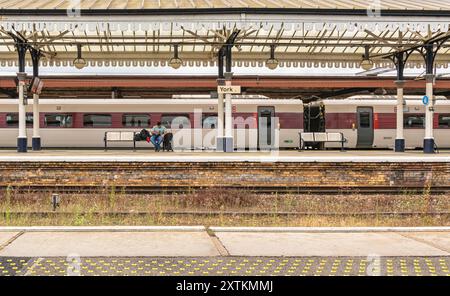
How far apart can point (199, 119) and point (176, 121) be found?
3.33 feet

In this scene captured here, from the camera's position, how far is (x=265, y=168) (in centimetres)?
1371

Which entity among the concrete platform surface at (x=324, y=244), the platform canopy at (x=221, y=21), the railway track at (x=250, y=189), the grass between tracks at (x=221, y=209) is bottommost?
the grass between tracks at (x=221, y=209)

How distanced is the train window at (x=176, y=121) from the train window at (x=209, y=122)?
0.69 metres

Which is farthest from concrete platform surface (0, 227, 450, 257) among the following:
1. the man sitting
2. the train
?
the train

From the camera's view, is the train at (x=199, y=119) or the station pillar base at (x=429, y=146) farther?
the train at (x=199, y=119)

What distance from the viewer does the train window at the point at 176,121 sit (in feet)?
73.8

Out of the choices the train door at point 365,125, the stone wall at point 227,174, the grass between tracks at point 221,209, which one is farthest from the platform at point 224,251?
the train door at point 365,125

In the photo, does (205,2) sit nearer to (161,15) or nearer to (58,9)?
(161,15)

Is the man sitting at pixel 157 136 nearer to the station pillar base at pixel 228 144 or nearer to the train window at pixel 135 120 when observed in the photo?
the train window at pixel 135 120

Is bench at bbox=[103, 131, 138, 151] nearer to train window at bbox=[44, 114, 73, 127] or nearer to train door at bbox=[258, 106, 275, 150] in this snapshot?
train window at bbox=[44, 114, 73, 127]

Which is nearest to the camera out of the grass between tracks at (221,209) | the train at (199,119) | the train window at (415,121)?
the grass between tracks at (221,209)

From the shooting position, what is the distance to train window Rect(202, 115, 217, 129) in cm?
2244

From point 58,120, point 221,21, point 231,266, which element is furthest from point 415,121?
point 231,266

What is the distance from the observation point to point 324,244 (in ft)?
20.1
